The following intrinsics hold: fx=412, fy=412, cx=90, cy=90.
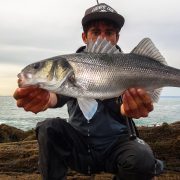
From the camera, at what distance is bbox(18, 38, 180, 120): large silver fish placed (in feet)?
16.3

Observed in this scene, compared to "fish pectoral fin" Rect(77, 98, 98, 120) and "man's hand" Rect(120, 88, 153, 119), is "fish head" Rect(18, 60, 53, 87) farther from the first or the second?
"man's hand" Rect(120, 88, 153, 119)

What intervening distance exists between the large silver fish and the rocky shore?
9.09 ft

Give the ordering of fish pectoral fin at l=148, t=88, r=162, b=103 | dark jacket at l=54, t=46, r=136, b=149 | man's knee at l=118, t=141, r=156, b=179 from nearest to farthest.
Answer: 1. fish pectoral fin at l=148, t=88, r=162, b=103
2. man's knee at l=118, t=141, r=156, b=179
3. dark jacket at l=54, t=46, r=136, b=149

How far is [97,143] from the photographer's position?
636 cm

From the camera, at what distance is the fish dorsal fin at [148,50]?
5543mm

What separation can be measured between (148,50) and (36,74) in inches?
62.5

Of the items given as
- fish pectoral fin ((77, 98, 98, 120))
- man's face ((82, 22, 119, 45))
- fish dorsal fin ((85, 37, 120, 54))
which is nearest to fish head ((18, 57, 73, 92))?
fish pectoral fin ((77, 98, 98, 120))

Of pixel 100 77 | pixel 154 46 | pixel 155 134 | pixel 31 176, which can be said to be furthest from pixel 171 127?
pixel 100 77

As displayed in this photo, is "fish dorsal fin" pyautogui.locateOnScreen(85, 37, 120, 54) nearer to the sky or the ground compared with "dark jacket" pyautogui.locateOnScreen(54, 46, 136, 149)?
nearer to the sky

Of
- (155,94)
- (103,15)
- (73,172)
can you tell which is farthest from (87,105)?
(73,172)

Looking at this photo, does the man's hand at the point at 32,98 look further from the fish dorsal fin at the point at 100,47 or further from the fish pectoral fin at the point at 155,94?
the fish pectoral fin at the point at 155,94

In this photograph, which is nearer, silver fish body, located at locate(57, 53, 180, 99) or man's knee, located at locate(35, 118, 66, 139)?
silver fish body, located at locate(57, 53, 180, 99)

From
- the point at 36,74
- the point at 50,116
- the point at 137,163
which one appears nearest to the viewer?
the point at 36,74

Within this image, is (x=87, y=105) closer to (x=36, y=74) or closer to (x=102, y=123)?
(x=36, y=74)
